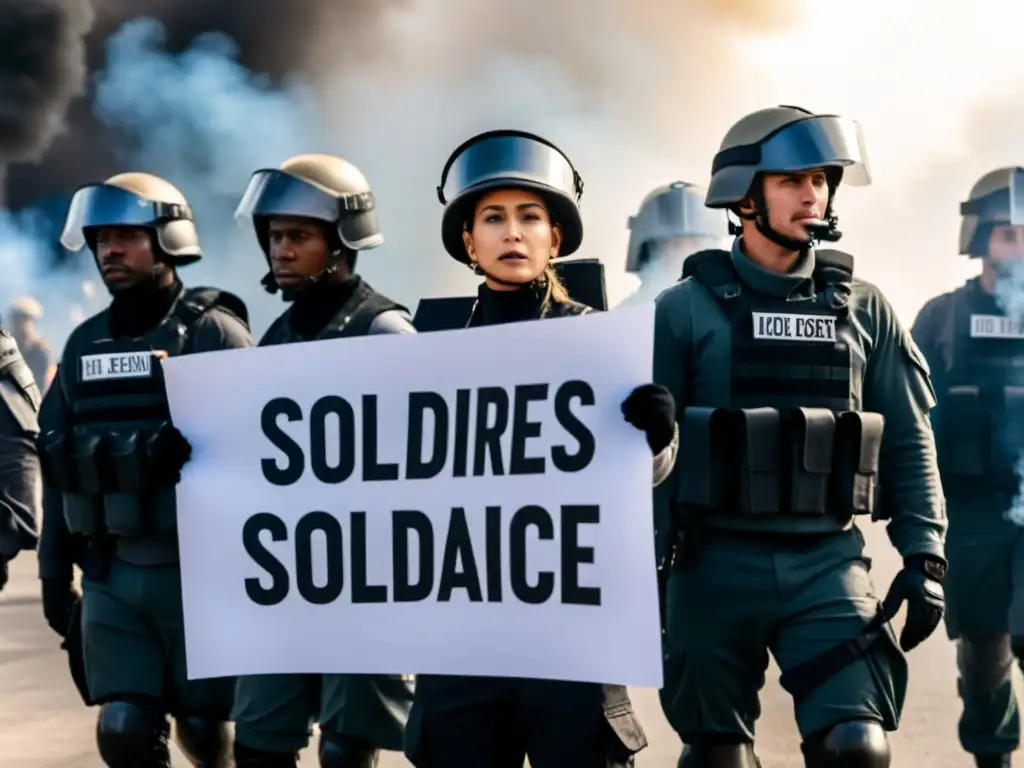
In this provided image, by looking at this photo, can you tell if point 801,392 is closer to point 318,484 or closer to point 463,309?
point 463,309

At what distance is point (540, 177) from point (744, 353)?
0.79 meters

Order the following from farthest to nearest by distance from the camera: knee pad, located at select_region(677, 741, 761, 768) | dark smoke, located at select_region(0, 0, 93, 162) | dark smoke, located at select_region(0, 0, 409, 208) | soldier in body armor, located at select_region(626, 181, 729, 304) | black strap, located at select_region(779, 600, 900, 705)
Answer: dark smoke, located at select_region(0, 0, 93, 162), dark smoke, located at select_region(0, 0, 409, 208), soldier in body armor, located at select_region(626, 181, 729, 304), knee pad, located at select_region(677, 741, 761, 768), black strap, located at select_region(779, 600, 900, 705)

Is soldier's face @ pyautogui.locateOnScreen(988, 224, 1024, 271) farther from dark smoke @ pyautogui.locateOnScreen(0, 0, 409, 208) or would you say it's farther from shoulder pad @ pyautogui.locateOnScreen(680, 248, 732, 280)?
dark smoke @ pyautogui.locateOnScreen(0, 0, 409, 208)

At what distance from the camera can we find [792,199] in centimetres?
412

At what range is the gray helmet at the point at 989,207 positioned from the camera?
251 inches

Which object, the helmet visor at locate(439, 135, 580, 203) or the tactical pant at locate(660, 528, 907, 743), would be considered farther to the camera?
the tactical pant at locate(660, 528, 907, 743)

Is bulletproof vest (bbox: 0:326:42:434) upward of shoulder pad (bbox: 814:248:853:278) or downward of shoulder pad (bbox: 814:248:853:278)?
downward

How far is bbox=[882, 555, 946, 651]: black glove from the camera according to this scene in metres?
3.87

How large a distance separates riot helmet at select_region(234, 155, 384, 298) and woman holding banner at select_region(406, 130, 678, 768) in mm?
1017

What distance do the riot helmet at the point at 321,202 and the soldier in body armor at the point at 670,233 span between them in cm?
316

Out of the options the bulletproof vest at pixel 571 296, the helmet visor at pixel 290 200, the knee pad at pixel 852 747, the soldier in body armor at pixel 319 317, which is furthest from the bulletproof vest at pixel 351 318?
the knee pad at pixel 852 747

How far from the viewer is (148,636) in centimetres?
475

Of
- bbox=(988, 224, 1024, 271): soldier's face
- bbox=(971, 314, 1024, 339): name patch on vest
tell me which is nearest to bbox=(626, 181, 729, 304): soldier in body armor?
bbox=(988, 224, 1024, 271): soldier's face

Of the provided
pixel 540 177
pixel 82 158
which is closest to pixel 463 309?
pixel 540 177
